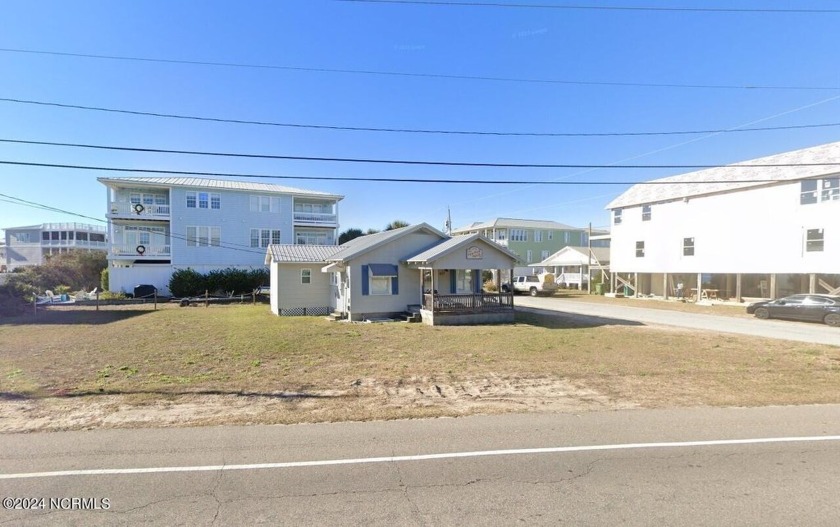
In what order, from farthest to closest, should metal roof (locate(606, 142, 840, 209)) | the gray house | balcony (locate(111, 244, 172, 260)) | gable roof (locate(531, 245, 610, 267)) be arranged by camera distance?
gable roof (locate(531, 245, 610, 267))
balcony (locate(111, 244, 172, 260))
metal roof (locate(606, 142, 840, 209))
the gray house

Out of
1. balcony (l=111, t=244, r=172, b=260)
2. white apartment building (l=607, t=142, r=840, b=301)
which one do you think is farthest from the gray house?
balcony (l=111, t=244, r=172, b=260)

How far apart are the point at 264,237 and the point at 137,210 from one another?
1036 cm

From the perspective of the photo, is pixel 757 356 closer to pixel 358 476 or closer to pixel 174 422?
pixel 358 476

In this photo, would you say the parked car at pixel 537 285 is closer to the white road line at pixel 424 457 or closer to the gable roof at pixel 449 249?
the gable roof at pixel 449 249

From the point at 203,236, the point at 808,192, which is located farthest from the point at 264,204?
the point at 808,192

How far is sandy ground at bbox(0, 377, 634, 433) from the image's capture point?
6.19 meters

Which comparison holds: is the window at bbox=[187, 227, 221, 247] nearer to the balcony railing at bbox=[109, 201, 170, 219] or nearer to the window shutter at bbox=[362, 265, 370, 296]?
the balcony railing at bbox=[109, 201, 170, 219]

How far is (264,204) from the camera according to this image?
3894 cm

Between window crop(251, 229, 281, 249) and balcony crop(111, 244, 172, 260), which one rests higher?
window crop(251, 229, 281, 249)

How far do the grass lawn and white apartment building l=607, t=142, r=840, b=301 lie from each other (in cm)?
1188

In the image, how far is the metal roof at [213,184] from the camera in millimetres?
35094

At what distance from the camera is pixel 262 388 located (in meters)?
8.09

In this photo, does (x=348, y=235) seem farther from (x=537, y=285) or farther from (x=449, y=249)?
(x=449, y=249)

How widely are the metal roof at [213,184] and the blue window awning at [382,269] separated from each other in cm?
2256
